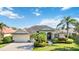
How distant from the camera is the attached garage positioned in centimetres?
454

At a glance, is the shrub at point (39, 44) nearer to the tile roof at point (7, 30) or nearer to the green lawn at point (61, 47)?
the green lawn at point (61, 47)

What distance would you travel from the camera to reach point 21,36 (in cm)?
454

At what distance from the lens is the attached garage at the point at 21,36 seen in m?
4.54

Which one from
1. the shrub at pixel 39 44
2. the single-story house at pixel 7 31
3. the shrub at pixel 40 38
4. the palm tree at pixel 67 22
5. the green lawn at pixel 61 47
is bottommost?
the green lawn at pixel 61 47

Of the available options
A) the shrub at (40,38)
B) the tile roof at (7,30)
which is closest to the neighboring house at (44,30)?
the shrub at (40,38)

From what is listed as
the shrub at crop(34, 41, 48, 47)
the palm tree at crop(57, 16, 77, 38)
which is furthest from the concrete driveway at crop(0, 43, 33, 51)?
the palm tree at crop(57, 16, 77, 38)

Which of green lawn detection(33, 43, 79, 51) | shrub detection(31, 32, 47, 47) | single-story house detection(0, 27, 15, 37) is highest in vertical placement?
single-story house detection(0, 27, 15, 37)

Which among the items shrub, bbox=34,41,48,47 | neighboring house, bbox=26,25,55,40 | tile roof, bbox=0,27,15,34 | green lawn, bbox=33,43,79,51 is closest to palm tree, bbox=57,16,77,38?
neighboring house, bbox=26,25,55,40

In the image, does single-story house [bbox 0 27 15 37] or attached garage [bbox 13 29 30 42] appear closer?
single-story house [bbox 0 27 15 37]

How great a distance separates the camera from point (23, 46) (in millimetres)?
4492

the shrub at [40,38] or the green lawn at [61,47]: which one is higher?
the shrub at [40,38]

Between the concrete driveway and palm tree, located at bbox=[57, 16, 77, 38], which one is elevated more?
palm tree, located at bbox=[57, 16, 77, 38]

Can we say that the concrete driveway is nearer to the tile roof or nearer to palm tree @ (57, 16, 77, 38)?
the tile roof

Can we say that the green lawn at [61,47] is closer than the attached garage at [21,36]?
Yes
